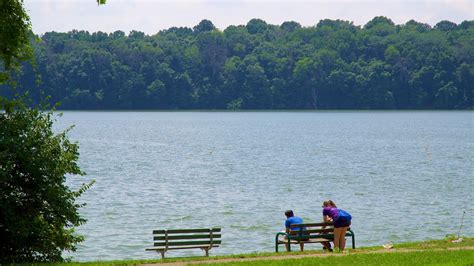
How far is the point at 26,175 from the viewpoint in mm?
21891

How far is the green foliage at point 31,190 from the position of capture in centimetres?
2117

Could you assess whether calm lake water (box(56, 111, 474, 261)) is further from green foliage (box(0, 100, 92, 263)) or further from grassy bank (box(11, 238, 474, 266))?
grassy bank (box(11, 238, 474, 266))

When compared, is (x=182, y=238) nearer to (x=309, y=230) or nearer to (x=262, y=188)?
(x=309, y=230)

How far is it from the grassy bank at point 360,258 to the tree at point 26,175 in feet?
5.53

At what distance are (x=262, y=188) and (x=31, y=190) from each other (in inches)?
1283

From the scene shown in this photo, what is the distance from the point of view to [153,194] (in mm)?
50375

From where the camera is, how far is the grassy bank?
771 inches

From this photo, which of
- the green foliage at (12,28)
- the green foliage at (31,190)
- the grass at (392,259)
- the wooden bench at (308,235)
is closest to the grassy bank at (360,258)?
the grass at (392,259)

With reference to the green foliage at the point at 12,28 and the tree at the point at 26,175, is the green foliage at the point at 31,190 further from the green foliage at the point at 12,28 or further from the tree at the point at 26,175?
the green foliage at the point at 12,28

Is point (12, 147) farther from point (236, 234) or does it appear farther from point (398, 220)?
point (398, 220)

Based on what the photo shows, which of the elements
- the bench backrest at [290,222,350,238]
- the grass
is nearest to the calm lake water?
the bench backrest at [290,222,350,238]

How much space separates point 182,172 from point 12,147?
4605cm

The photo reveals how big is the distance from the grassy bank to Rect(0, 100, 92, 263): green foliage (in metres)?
1.67

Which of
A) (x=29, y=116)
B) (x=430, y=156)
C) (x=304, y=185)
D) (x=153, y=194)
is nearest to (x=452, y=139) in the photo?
(x=430, y=156)
